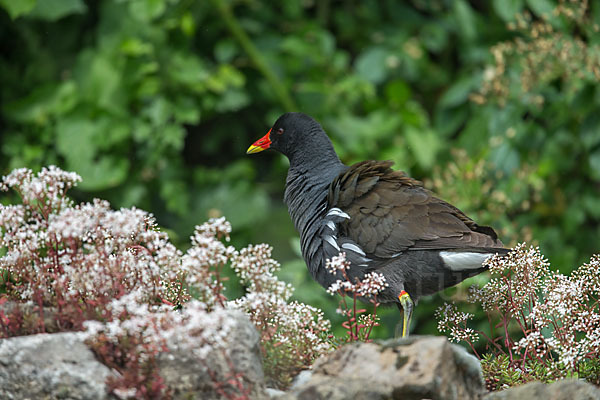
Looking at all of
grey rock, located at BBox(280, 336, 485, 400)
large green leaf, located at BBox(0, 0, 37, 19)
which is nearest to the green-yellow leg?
grey rock, located at BBox(280, 336, 485, 400)

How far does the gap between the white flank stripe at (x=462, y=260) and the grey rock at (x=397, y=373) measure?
704mm

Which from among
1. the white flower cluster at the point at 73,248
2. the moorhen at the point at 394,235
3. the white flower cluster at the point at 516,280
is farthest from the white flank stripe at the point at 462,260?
the white flower cluster at the point at 73,248

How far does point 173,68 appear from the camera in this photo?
4793 mm

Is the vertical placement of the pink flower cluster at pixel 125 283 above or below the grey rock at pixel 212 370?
above

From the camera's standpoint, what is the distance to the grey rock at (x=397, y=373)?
1695 mm

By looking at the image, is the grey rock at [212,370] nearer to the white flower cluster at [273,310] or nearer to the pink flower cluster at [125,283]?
the pink flower cluster at [125,283]

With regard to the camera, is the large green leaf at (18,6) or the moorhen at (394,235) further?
the large green leaf at (18,6)

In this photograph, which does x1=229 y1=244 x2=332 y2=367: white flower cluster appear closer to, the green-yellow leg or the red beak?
the green-yellow leg

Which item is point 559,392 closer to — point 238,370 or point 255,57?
point 238,370

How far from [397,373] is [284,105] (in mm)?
3469

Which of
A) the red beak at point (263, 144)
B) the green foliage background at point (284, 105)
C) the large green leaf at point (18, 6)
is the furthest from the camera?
the large green leaf at point (18, 6)

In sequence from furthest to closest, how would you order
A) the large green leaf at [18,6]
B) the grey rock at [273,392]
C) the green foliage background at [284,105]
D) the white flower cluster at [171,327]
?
the large green leaf at [18,6]
the green foliage background at [284,105]
the grey rock at [273,392]
the white flower cluster at [171,327]

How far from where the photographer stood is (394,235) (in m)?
2.66

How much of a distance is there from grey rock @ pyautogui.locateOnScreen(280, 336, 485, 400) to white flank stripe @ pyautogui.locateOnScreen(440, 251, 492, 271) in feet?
2.31
